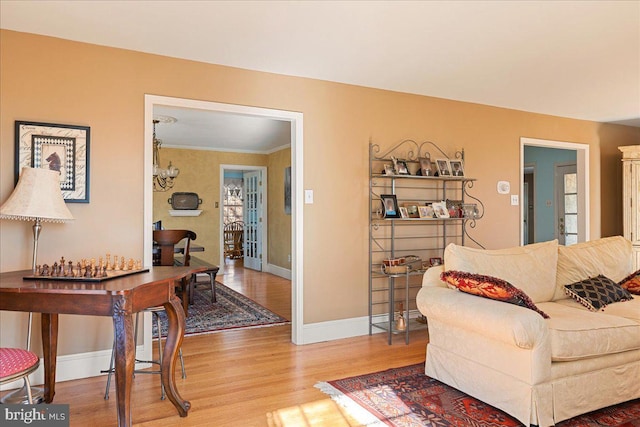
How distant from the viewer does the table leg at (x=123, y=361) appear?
6.86 feet

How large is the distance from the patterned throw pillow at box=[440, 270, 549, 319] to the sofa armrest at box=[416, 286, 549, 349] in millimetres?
37

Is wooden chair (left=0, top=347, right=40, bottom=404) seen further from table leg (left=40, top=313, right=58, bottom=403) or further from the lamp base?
the lamp base

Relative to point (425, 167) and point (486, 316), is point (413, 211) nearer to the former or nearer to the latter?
point (425, 167)

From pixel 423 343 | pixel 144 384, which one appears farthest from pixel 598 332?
pixel 144 384

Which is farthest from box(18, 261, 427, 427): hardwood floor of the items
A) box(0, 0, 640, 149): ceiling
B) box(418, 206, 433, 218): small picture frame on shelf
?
box(0, 0, 640, 149): ceiling

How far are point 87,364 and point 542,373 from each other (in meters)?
3.07

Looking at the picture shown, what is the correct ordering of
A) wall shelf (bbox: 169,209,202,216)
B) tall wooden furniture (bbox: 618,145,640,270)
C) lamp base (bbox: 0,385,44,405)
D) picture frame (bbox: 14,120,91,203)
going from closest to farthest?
lamp base (bbox: 0,385,44,405) < picture frame (bbox: 14,120,91,203) < tall wooden furniture (bbox: 618,145,640,270) < wall shelf (bbox: 169,209,202,216)

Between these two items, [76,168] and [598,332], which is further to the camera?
[76,168]

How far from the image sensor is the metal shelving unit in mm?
4348

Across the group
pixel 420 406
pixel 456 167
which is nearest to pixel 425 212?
pixel 456 167

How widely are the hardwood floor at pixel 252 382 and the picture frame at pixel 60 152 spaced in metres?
1.42

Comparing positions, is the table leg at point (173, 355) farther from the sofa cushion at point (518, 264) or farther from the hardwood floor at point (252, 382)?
the sofa cushion at point (518, 264)

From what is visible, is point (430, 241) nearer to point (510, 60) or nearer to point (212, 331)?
point (510, 60)

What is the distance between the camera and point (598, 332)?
2.54 metres
